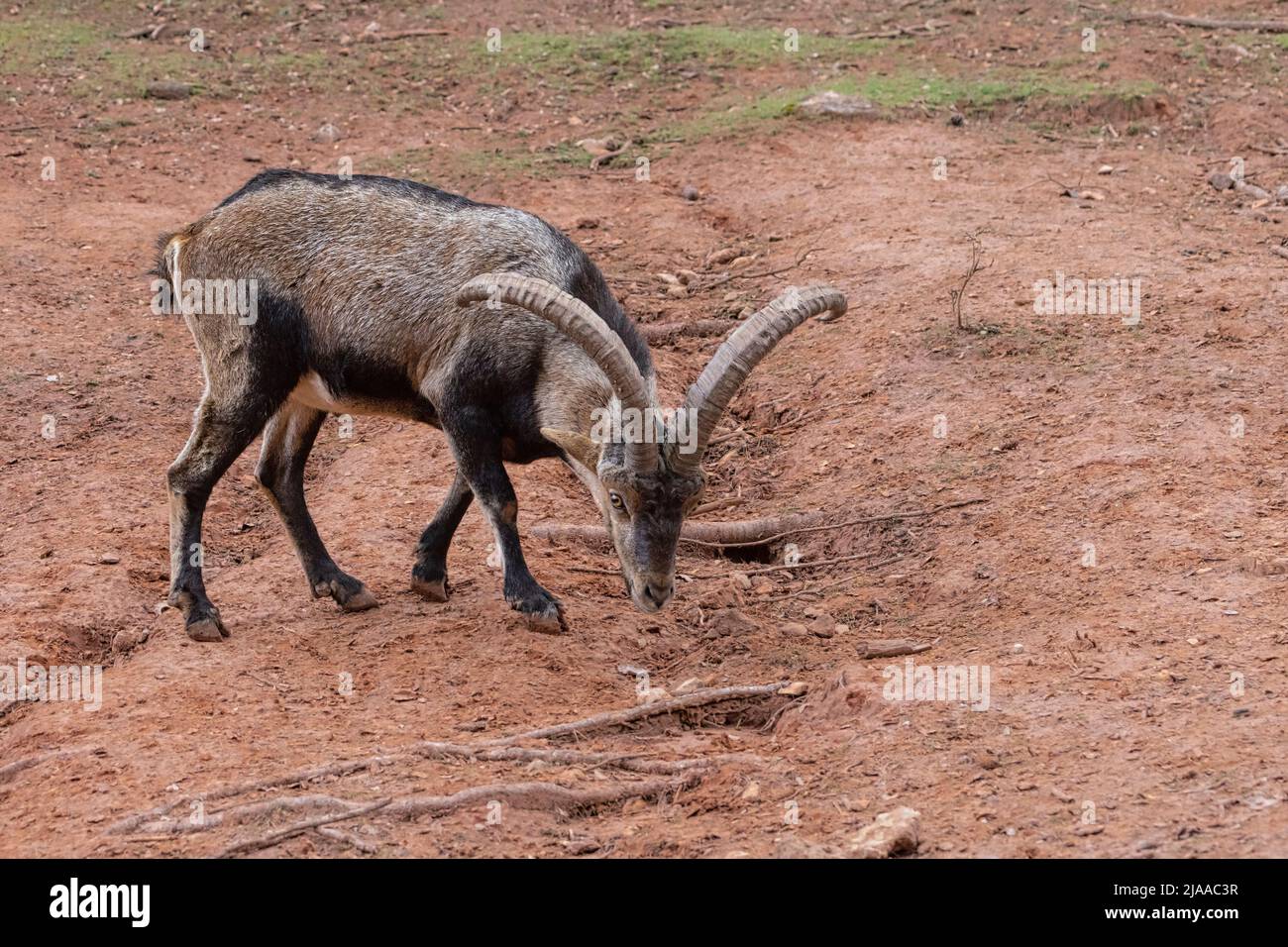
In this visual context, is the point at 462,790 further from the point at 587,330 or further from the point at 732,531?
the point at 732,531

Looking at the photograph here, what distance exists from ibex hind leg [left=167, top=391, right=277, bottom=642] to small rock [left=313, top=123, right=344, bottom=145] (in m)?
8.25

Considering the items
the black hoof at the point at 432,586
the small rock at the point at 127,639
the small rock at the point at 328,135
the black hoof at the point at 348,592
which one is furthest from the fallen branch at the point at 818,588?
the small rock at the point at 328,135

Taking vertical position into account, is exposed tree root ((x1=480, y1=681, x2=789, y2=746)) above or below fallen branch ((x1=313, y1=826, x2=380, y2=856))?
above

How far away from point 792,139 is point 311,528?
8.47m

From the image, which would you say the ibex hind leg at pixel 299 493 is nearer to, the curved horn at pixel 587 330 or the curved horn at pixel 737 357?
the curved horn at pixel 587 330

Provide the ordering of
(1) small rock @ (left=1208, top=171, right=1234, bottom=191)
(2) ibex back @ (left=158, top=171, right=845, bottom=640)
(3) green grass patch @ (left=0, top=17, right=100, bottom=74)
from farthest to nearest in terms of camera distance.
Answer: (3) green grass patch @ (left=0, top=17, right=100, bottom=74)
(1) small rock @ (left=1208, top=171, right=1234, bottom=191)
(2) ibex back @ (left=158, top=171, right=845, bottom=640)

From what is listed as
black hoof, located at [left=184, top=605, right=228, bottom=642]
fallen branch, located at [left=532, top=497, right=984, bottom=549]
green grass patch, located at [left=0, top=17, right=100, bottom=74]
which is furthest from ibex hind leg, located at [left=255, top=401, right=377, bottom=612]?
green grass patch, located at [left=0, top=17, right=100, bottom=74]

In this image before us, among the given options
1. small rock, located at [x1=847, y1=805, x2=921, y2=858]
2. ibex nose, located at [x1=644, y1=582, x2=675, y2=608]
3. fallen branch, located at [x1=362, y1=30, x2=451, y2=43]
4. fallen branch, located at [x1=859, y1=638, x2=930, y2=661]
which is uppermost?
fallen branch, located at [x1=362, y1=30, x2=451, y2=43]

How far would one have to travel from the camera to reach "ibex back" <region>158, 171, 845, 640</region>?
7523mm

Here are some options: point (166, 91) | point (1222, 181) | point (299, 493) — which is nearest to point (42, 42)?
point (166, 91)

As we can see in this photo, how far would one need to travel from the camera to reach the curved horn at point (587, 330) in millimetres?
6836

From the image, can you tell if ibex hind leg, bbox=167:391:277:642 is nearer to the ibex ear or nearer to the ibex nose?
the ibex ear

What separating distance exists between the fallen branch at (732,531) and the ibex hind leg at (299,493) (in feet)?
4.20

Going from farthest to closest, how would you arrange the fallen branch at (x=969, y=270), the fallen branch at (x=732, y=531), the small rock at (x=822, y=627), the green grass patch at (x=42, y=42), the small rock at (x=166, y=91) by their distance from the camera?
the green grass patch at (x=42, y=42) < the small rock at (x=166, y=91) < the fallen branch at (x=969, y=270) < the fallen branch at (x=732, y=531) < the small rock at (x=822, y=627)
